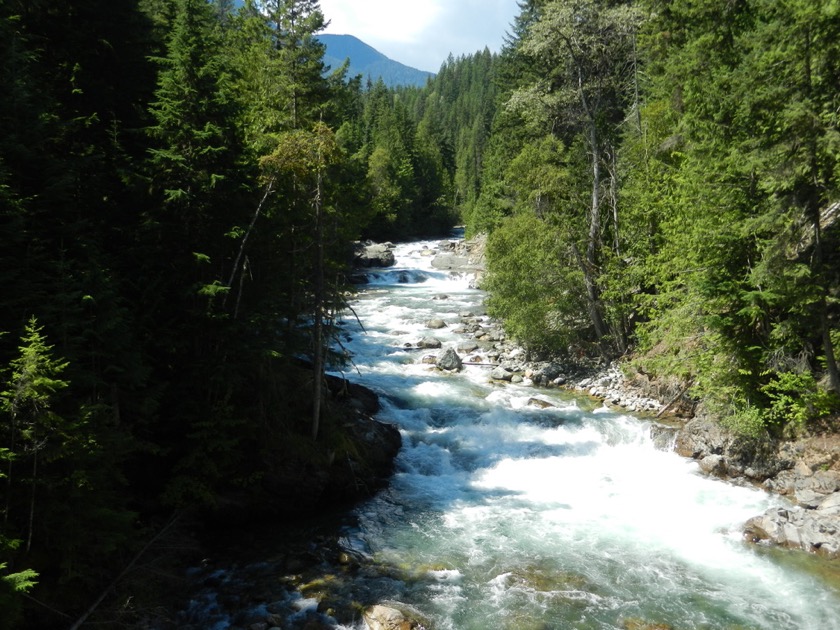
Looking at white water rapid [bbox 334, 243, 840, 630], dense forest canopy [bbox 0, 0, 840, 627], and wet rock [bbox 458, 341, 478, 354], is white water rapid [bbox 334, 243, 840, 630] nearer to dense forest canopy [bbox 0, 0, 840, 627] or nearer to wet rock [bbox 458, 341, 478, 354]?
dense forest canopy [bbox 0, 0, 840, 627]

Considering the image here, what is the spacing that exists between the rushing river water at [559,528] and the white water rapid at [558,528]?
36 millimetres

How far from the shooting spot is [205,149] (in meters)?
11.1

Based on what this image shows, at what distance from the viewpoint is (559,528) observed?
489 inches

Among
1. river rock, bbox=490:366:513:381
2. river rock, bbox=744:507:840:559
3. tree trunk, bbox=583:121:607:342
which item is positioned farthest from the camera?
river rock, bbox=490:366:513:381

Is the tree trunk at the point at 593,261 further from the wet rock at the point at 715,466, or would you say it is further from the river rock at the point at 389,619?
the river rock at the point at 389,619

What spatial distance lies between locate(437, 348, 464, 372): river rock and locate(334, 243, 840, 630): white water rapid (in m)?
2.15

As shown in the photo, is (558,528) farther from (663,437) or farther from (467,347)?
(467,347)

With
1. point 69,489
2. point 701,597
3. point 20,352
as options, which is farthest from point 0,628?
point 701,597

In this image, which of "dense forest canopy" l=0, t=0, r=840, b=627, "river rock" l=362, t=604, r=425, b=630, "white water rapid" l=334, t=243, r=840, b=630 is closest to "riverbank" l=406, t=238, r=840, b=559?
"white water rapid" l=334, t=243, r=840, b=630

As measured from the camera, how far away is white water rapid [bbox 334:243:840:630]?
9531mm

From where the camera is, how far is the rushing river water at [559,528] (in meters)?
9.54

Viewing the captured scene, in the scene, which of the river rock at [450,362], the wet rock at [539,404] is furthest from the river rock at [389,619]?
the river rock at [450,362]

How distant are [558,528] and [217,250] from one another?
33.4 feet

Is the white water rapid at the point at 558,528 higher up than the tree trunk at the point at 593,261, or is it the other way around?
the tree trunk at the point at 593,261
